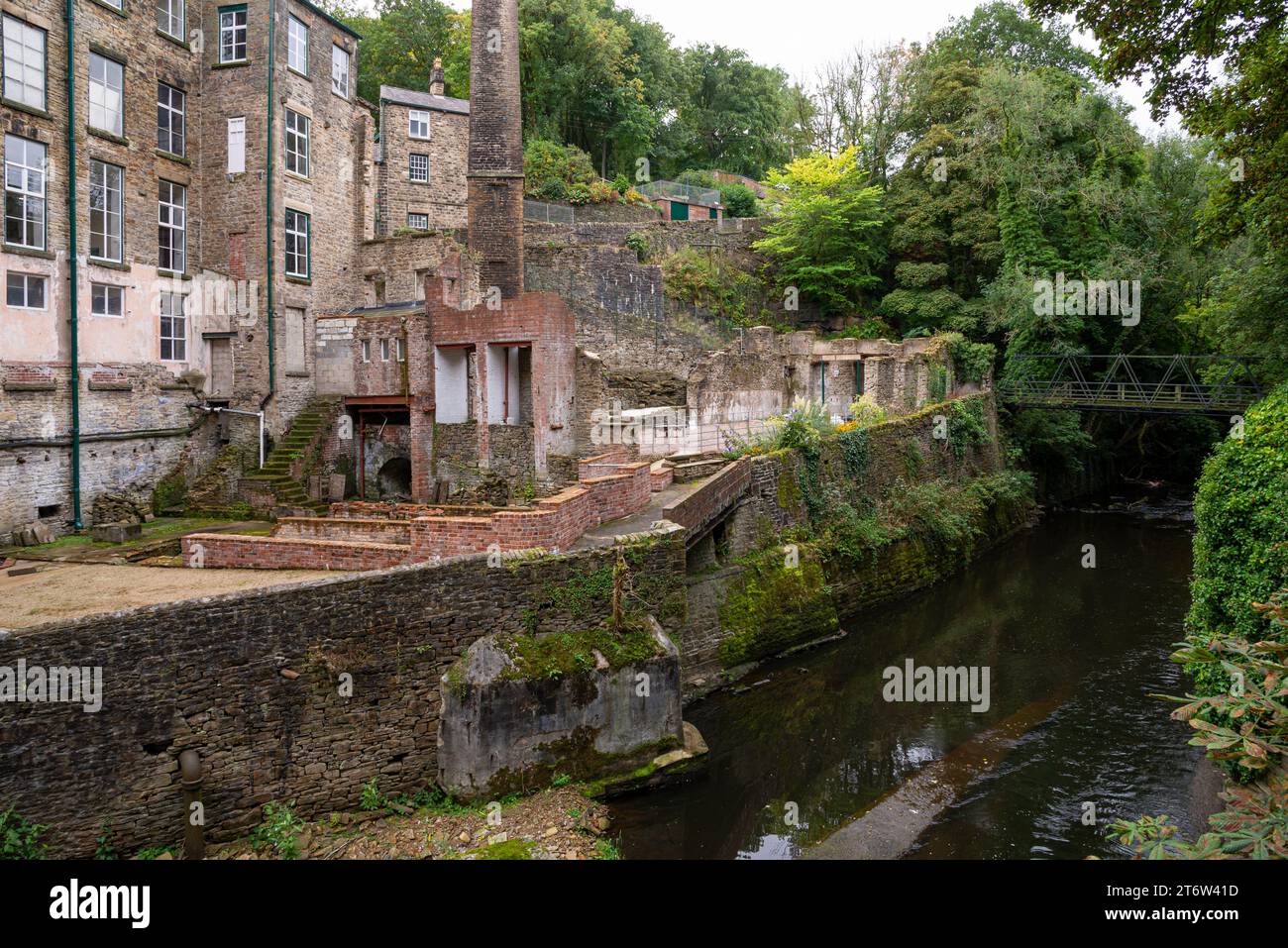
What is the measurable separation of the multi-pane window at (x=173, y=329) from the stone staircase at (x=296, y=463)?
3.12 meters

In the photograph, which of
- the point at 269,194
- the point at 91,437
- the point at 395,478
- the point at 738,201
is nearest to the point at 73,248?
the point at 91,437

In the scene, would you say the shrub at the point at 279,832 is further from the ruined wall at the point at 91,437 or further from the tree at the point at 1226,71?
the tree at the point at 1226,71

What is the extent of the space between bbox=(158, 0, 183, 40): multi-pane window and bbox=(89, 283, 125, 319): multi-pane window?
693 centimetres

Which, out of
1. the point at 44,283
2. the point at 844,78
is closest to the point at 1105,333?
the point at 844,78

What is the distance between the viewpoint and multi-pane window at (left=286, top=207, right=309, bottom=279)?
853 inches

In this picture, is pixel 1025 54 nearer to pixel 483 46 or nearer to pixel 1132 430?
pixel 1132 430

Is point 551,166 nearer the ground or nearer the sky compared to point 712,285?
nearer the sky

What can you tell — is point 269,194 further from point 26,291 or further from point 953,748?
point 953,748

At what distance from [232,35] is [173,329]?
7983 millimetres

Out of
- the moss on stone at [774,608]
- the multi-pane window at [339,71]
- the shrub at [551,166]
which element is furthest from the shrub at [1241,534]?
the shrub at [551,166]

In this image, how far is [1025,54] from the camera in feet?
136

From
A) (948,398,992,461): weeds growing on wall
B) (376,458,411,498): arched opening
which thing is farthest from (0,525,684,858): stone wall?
(948,398,992,461): weeds growing on wall

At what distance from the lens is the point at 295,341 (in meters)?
21.7

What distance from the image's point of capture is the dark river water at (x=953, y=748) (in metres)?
9.95
